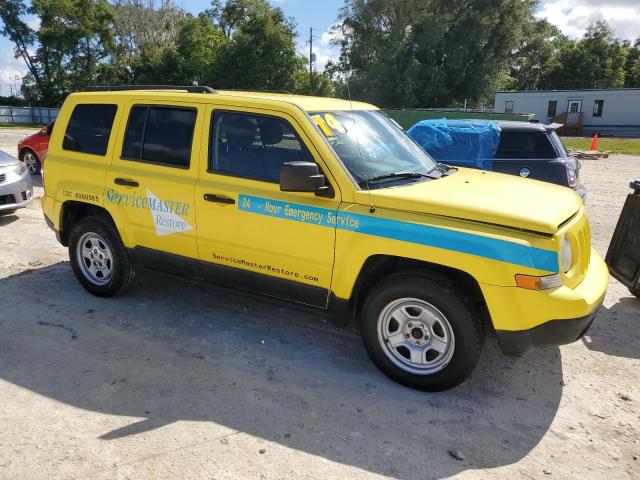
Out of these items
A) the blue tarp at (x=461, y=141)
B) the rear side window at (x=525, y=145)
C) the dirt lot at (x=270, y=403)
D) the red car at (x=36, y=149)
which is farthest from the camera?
the red car at (x=36, y=149)

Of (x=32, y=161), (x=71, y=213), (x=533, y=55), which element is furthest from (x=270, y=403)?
(x=533, y=55)

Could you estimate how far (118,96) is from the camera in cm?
488

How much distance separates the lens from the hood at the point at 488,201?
3.30 metres

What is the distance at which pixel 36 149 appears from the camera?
13.0 meters

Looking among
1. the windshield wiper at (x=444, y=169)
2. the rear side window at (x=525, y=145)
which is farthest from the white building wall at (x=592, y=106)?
the windshield wiper at (x=444, y=169)

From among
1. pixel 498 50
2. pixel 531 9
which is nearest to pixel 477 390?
pixel 498 50

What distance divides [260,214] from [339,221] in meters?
0.67

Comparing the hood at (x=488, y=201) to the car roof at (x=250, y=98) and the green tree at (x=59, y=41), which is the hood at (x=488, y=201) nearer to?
the car roof at (x=250, y=98)

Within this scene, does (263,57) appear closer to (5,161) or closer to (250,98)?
(5,161)

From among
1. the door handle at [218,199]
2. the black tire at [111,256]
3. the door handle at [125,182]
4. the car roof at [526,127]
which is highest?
the car roof at [526,127]

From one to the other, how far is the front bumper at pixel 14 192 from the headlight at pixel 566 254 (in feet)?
26.4

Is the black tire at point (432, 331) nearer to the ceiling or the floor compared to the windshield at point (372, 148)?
nearer to the floor

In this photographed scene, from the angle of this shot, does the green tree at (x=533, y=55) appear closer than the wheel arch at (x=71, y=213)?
No

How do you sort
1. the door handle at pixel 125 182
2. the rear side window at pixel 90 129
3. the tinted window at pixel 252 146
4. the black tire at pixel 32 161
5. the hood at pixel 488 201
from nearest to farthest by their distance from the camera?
the hood at pixel 488 201 < the tinted window at pixel 252 146 < the door handle at pixel 125 182 < the rear side window at pixel 90 129 < the black tire at pixel 32 161
